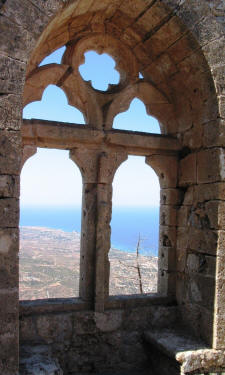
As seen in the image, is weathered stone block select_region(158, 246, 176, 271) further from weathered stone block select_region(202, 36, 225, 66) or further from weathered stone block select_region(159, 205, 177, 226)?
weathered stone block select_region(202, 36, 225, 66)

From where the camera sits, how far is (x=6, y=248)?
9.42ft

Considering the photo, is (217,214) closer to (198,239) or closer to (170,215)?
(198,239)

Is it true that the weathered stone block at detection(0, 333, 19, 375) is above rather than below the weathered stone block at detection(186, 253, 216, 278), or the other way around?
below

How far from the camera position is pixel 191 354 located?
3.67 metres

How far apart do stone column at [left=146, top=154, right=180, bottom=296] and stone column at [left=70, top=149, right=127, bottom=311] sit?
0.72 m

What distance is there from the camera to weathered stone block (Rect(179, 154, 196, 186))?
4305 millimetres

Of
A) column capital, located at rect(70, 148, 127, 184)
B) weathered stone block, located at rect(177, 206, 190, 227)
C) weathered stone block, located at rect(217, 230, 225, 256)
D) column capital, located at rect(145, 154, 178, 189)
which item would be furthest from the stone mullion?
weathered stone block, located at rect(217, 230, 225, 256)

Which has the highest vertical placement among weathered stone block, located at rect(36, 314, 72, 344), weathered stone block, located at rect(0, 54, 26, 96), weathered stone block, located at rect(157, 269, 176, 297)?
weathered stone block, located at rect(0, 54, 26, 96)

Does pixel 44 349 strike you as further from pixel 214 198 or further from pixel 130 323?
pixel 214 198

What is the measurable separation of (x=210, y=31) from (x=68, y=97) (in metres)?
1.69

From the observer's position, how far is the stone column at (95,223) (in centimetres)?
408

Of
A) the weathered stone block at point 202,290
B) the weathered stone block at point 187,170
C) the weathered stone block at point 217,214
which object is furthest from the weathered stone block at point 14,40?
the weathered stone block at point 202,290

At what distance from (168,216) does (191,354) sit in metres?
1.59

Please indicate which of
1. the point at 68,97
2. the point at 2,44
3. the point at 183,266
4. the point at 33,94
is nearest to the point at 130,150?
the point at 68,97
